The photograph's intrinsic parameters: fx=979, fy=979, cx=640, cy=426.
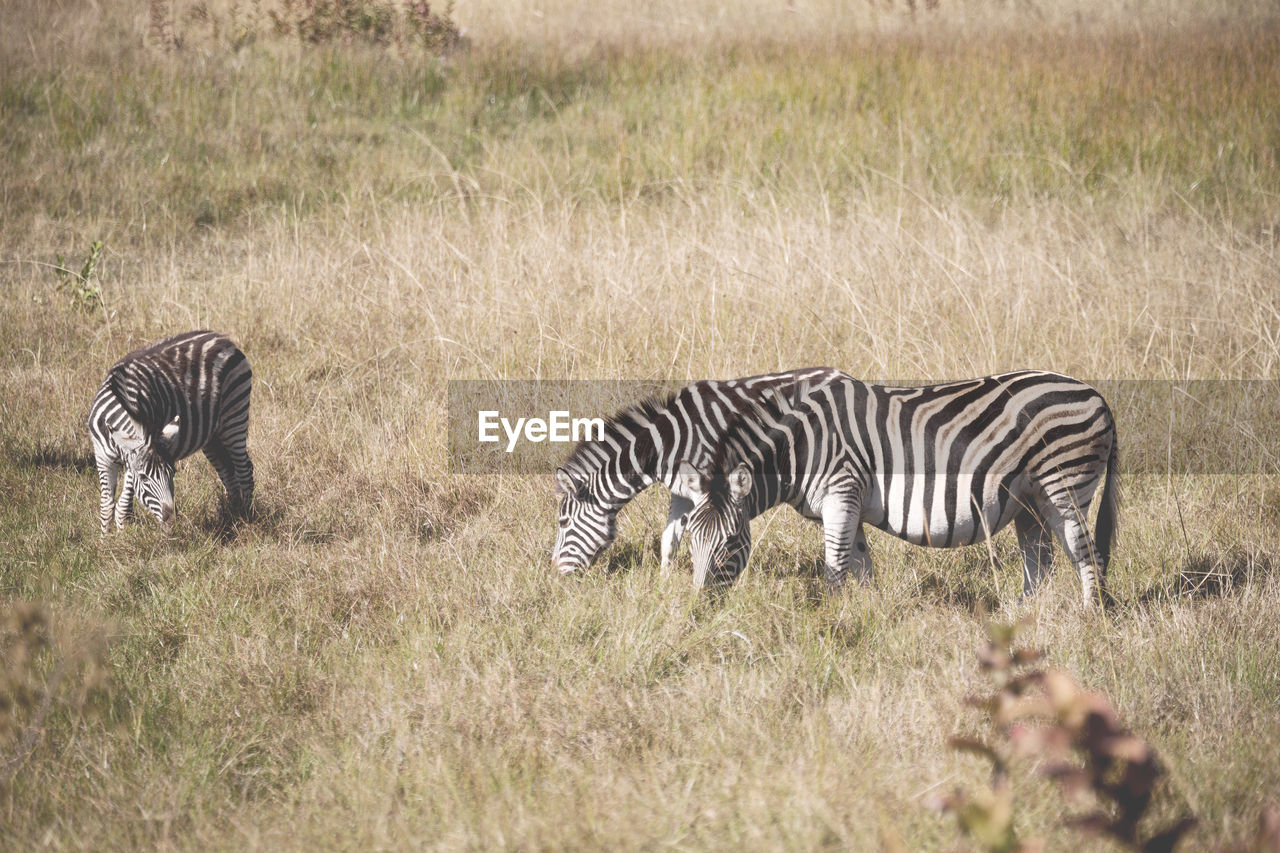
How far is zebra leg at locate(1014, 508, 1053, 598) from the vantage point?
3.96 m

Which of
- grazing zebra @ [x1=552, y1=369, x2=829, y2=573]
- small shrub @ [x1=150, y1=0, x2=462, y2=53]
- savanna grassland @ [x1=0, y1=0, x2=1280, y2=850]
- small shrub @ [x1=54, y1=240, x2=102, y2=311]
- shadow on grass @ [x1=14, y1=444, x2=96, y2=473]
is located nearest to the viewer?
savanna grassland @ [x1=0, y1=0, x2=1280, y2=850]

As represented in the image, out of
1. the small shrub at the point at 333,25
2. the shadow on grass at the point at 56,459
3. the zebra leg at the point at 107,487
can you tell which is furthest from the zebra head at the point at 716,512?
the small shrub at the point at 333,25

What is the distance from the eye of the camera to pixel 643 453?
146 inches

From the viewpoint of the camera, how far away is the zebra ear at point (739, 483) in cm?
358

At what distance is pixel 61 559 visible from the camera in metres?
4.20

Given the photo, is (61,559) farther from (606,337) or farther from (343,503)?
(606,337)

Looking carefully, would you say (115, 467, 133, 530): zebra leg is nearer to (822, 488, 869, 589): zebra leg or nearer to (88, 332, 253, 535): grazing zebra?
(88, 332, 253, 535): grazing zebra

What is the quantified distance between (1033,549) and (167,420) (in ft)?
12.3

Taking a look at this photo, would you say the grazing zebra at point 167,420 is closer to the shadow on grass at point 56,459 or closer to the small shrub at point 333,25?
the shadow on grass at point 56,459

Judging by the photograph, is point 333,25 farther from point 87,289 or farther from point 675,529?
point 675,529

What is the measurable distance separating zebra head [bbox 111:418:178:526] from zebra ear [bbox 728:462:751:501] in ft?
7.82

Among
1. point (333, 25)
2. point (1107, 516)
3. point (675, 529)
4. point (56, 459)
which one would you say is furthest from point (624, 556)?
point (333, 25)

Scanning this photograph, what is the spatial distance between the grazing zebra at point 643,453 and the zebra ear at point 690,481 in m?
0.03

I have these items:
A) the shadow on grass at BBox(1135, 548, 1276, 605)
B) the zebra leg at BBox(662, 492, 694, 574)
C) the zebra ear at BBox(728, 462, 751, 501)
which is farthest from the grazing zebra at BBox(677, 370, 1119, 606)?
the shadow on grass at BBox(1135, 548, 1276, 605)
